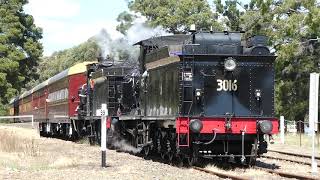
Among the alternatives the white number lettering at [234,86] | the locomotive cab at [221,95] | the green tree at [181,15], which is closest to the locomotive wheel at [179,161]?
the locomotive cab at [221,95]

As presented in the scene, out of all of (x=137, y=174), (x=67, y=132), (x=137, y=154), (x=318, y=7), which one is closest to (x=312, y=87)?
(x=137, y=174)

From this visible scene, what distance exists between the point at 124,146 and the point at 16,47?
35989 millimetres

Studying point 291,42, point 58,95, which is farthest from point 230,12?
point 58,95

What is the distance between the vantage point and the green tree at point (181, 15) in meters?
53.7

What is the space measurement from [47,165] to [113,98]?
6.73 meters

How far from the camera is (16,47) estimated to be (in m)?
54.3

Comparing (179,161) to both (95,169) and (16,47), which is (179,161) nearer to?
(95,169)

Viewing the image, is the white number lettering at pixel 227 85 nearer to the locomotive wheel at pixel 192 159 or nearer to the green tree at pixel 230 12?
the locomotive wheel at pixel 192 159

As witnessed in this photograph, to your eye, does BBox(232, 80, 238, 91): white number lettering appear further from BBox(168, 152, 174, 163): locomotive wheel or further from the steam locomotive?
BBox(168, 152, 174, 163): locomotive wheel

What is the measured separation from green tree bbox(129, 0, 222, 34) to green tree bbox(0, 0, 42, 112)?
1148 centimetres

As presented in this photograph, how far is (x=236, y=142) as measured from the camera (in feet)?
47.6

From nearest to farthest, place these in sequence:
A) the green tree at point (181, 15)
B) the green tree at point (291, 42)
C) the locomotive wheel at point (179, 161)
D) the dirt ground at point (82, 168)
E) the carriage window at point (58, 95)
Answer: the dirt ground at point (82, 168) < the locomotive wheel at point (179, 161) < the carriage window at point (58, 95) < the green tree at point (291, 42) < the green tree at point (181, 15)

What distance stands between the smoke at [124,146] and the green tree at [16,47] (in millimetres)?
27461

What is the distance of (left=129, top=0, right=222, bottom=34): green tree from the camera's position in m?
53.7
